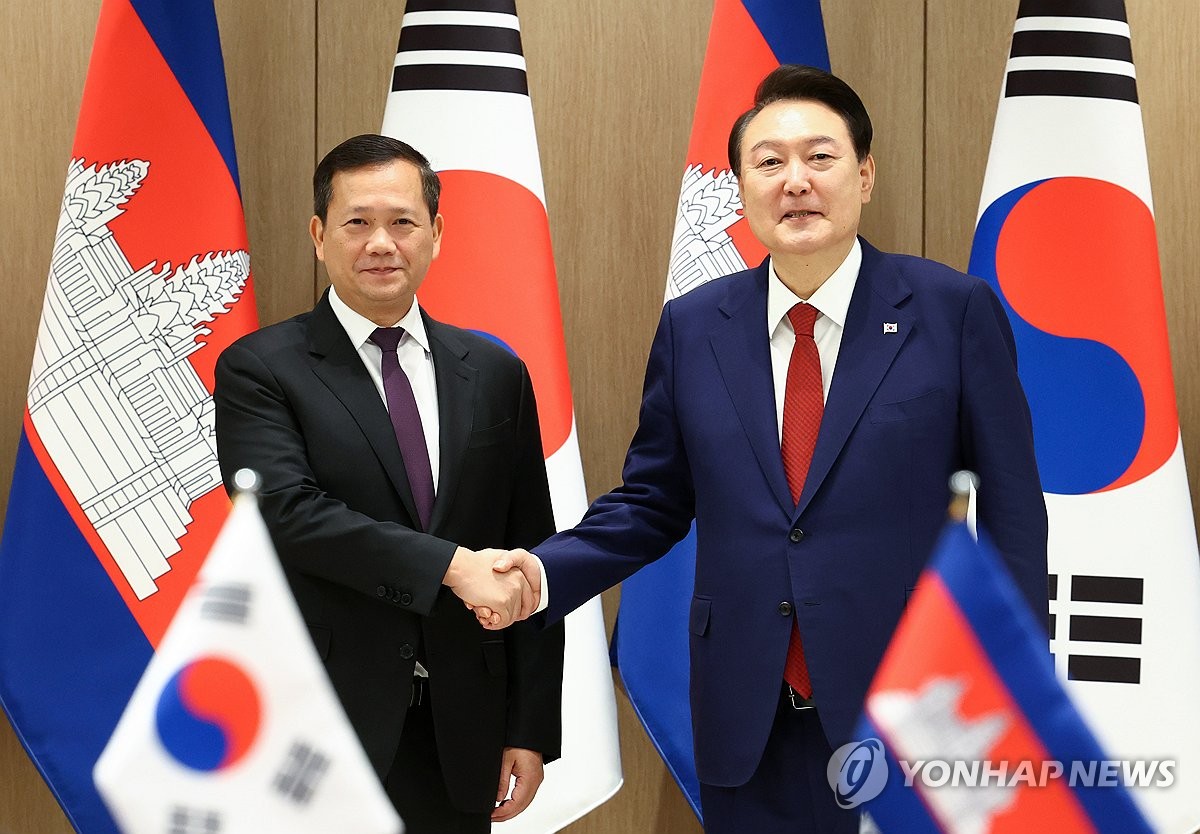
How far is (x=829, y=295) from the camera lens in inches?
82.5

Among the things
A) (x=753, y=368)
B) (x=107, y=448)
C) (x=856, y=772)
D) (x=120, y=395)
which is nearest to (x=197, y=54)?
(x=120, y=395)

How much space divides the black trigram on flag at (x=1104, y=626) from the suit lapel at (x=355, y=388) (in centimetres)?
170

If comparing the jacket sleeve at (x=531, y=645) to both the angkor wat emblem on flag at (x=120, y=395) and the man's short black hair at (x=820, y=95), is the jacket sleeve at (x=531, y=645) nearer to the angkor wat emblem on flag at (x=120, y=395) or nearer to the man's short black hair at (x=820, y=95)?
the man's short black hair at (x=820, y=95)

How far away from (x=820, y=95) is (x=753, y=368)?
1.54ft

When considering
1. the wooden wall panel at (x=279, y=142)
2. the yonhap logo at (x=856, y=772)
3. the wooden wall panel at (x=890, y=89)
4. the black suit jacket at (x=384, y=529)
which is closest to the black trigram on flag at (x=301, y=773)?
the black suit jacket at (x=384, y=529)

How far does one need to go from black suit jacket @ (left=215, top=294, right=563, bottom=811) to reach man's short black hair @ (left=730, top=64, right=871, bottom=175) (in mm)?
656

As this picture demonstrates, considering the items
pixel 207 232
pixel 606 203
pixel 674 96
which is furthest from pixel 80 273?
pixel 674 96

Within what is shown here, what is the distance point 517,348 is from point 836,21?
140cm

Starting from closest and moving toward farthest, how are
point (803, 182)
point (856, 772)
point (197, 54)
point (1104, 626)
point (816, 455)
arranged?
point (856, 772)
point (816, 455)
point (803, 182)
point (1104, 626)
point (197, 54)

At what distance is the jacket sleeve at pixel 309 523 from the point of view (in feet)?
6.79

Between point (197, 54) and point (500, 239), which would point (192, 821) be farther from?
point (197, 54)

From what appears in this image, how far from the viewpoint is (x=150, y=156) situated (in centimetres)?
319

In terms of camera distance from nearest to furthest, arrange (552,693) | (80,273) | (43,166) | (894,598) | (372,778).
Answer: (372,778) < (894,598) < (552,693) < (80,273) < (43,166)

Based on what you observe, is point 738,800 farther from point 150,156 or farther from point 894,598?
point 150,156
